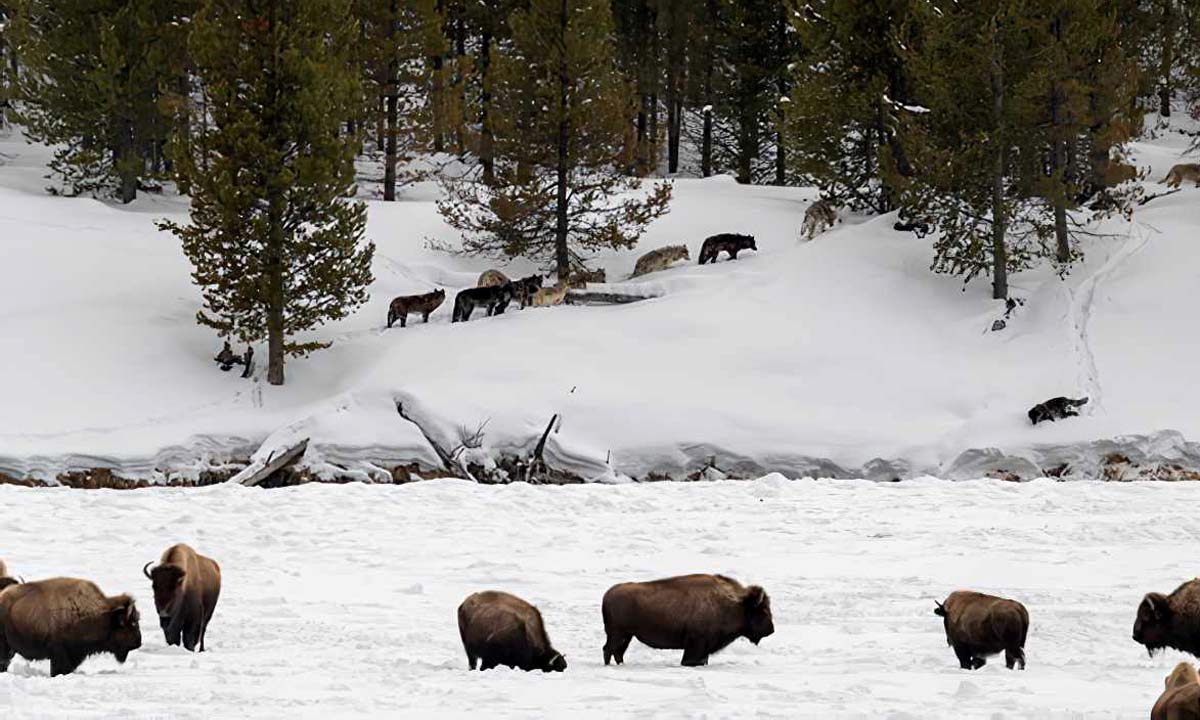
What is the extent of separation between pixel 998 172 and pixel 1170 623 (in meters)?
19.3

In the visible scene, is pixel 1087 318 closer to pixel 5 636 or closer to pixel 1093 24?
pixel 1093 24

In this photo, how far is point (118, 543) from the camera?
12.3 m

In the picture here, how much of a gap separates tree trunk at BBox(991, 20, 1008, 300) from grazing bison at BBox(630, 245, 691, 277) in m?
8.02

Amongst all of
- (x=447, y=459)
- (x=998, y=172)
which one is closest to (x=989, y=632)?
(x=447, y=459)

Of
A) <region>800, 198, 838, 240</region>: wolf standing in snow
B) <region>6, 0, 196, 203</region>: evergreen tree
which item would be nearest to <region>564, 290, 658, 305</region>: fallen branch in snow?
<region>800, 198, 838, 240</region>: wolf standing in snow

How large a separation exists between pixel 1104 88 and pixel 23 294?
945 inches

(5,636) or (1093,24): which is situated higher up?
(1093,24)

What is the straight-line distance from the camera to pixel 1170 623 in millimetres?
7297

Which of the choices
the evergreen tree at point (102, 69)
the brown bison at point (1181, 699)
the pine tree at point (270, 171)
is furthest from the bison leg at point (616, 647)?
the evergreen tree at point (102, 69)

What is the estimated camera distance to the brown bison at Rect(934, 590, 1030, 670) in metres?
7.25

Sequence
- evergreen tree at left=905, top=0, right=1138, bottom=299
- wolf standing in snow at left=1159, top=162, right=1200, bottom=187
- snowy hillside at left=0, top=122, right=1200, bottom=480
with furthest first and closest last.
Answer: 1. wolf standing in snow at left=1159, top=162, right=1200, bottom=187
2. evergreen tree at left=905, top=0, right=1138, bottom=299
3. snowy hillside at left=0, top=122, right=1200, bottom=480

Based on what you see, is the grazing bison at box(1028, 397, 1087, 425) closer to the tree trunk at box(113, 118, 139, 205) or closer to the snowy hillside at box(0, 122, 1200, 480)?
the snowy hillside at box(0, 122, 1200, 480)

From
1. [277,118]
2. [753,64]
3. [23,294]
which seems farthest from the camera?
[753,64]

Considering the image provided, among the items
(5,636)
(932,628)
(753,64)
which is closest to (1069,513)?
(932,628)
